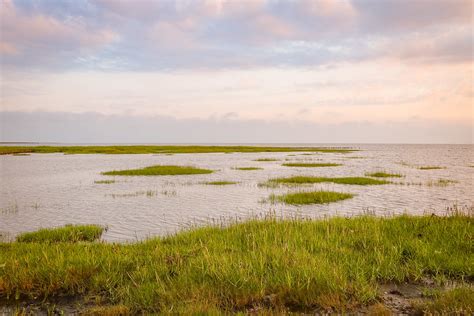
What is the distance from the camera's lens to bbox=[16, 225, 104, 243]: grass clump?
42.7 feet

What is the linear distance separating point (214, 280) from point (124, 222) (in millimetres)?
11050

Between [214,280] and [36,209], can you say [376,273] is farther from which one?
[36,209]

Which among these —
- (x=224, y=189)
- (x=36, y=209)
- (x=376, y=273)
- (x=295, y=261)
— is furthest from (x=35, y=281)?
(x=224, y=189)

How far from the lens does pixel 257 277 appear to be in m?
6.68

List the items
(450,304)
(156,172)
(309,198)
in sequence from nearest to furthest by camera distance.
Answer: (450,304), (309,198), (156,172)

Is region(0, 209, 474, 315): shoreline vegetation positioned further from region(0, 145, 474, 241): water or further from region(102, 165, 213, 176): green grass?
region(102, 165, 213, 176): green grass

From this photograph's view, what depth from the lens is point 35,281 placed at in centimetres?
731

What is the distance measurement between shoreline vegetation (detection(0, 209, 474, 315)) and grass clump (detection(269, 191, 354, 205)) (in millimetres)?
11290

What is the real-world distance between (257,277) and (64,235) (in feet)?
32.7

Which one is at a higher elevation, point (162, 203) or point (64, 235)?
point (64, 235)

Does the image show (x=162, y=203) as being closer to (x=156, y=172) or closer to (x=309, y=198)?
(x=309, y=198)

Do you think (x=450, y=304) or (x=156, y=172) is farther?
(x=156, y=172)

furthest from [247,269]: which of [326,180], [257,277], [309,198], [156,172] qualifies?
[156,172]

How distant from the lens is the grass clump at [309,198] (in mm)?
21344
